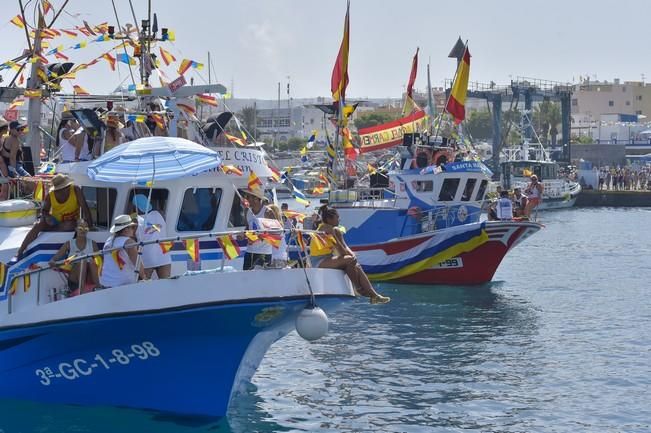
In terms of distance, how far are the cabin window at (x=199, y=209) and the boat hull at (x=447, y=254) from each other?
1540 centimetres

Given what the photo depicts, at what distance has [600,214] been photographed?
6825 cm

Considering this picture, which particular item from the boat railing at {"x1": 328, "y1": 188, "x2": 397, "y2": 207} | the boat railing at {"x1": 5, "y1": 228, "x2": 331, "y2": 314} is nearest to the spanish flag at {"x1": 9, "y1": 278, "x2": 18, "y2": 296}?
the boat railing at {"x1": 5, "y1": 228, "x2": 331, "y2": 314}

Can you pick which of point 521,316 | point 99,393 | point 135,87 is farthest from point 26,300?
point 521,316

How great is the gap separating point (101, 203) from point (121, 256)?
1.65 meters

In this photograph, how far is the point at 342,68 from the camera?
29578mm

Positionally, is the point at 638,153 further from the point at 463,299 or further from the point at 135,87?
the point at 135,87

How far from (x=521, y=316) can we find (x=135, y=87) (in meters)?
12.1

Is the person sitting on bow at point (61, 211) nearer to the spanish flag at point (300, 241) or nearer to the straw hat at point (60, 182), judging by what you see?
the straw hat at point (60, 182)

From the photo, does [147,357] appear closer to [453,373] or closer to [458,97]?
[453,373]

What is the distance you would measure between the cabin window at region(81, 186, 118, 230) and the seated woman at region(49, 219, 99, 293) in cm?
43

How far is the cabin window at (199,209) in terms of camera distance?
15.5m

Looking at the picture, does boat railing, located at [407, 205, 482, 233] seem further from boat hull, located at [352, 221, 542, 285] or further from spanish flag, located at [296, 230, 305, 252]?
spanish flag, located at [296, 230, 305, 252]

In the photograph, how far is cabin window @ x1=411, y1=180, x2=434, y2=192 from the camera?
3131 centimetres

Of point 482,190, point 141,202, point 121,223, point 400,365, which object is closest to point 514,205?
point 482,190
